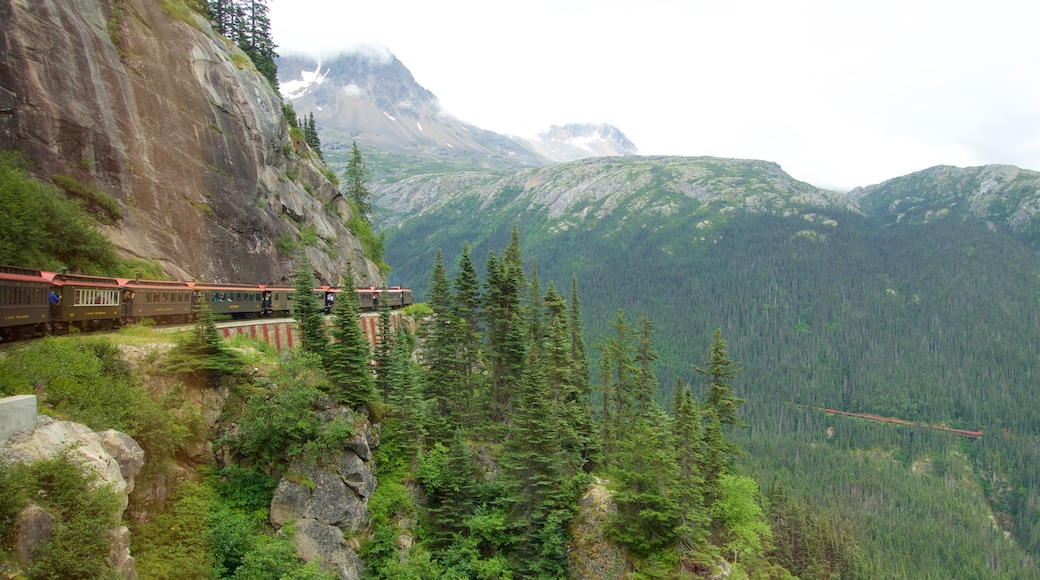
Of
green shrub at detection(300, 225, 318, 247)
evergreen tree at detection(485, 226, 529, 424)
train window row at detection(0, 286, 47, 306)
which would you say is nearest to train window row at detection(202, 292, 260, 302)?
train window row at detection(0, 286, 47, 306)

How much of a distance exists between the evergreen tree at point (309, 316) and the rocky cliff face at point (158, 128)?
1175 centimetres

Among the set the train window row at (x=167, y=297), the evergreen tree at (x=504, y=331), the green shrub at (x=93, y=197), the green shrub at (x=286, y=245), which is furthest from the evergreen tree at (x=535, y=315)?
the green shrub at (x=93, y=197)

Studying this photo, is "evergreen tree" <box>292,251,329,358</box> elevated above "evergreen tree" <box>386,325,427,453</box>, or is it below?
above

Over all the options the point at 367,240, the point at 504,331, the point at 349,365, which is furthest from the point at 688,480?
the point at 367,240

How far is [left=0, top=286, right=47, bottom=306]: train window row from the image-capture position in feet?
64.8

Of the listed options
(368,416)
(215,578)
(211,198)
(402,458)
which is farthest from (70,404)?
(211,198)

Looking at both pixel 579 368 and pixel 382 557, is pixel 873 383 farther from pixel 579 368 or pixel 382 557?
pixel 382 557

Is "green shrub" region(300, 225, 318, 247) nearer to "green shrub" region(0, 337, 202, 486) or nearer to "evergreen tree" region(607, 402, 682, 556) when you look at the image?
"green shrub" region(0, 337, 202, 486)

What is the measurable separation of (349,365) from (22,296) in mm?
14099

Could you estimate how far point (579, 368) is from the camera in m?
39.8

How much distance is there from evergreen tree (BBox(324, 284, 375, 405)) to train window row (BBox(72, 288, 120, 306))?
11.3 metres

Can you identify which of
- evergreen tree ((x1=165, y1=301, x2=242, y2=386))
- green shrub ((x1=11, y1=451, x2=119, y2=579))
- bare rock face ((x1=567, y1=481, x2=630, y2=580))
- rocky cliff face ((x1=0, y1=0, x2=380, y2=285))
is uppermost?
rocky cliff face ((x1=0, y1=0, x2=380, y2=285))

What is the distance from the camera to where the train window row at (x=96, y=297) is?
24.4 metres

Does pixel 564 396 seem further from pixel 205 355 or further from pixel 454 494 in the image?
pixel 205 355
